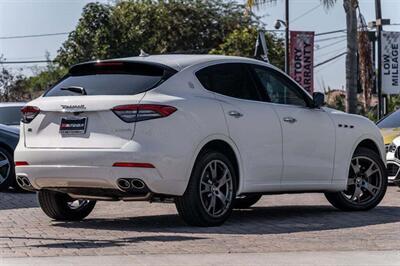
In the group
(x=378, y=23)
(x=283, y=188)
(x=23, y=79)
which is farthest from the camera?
(x=23, y=79)

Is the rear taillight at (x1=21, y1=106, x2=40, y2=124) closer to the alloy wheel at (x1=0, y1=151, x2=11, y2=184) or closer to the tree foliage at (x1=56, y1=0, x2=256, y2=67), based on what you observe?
the alloy wheel at (x1=0, y1=151, x2=11, y2=184)

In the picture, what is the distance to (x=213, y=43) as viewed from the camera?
4344 cm

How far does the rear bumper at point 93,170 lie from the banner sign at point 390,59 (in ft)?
56.9

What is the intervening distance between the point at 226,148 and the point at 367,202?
2376 mm

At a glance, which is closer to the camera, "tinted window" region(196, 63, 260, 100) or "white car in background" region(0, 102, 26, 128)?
"tinted window" region(196, 63, 260, 100)

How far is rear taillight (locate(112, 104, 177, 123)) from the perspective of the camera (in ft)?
25.4

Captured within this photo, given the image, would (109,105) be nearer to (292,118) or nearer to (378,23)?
(292,118)

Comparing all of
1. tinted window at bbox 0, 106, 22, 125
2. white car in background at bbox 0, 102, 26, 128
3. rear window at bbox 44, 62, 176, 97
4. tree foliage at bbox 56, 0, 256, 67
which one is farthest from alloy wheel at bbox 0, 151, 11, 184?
tree foliage at bbox 56, 0, 256, 67

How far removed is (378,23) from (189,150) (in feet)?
71.9

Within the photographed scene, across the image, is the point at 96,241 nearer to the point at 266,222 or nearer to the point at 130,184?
the point at 130,184

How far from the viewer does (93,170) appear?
7.77 meters

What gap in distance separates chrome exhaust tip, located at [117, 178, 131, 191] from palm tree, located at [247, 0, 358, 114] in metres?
13.3

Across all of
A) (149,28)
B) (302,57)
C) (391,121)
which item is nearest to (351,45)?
(302,57)

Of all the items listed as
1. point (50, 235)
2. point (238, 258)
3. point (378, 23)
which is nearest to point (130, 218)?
point (50, 235)
